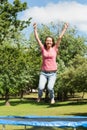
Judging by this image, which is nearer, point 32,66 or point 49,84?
point 49,84

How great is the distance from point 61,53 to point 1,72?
1822cm

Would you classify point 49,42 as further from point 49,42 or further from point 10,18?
point 10,18

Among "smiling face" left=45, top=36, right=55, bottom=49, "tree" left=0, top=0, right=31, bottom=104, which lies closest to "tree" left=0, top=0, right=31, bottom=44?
"tree" left=0, top=0, right=31, bottom=104

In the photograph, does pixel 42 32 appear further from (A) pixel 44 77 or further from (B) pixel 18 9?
(A) pixel 44 77

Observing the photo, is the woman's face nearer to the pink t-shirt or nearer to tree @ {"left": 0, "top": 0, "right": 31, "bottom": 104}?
the pink t-shirt

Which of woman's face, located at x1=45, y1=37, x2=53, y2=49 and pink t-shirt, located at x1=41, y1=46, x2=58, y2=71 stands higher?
woman's face, located at x1=45, y1=37, x2=53, y2=49

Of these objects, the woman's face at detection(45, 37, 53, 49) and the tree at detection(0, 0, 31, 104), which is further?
the tree at detection(0, 0, 31, 104)

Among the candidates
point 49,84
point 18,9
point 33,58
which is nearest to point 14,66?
point 33,58

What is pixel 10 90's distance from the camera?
50344 millimetres

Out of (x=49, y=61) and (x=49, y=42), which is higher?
(x=49, y=42)

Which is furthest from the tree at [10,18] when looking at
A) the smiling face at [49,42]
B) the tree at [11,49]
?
the smiling face at [49,42]

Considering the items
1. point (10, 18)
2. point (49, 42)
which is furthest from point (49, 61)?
point (10, 18)

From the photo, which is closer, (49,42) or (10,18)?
(49,42)

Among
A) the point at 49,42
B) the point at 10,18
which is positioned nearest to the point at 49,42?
the point at 49,42
